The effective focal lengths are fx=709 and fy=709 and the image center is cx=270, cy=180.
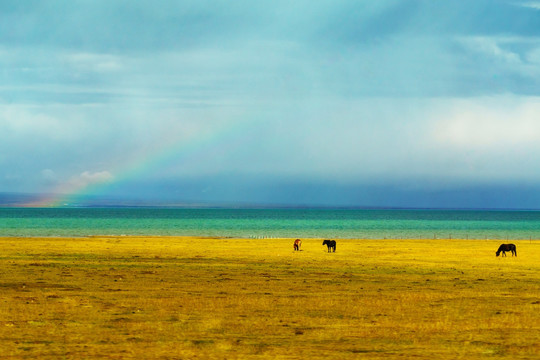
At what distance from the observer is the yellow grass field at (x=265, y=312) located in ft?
48.8

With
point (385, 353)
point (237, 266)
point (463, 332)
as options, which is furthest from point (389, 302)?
point (237, 266)

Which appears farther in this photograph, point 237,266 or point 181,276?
point 237,266

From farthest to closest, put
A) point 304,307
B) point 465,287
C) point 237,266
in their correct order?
point 237,266, point 465,287, point 304,307

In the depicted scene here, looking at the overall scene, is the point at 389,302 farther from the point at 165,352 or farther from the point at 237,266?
the point at 237,266

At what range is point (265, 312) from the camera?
66.4ft

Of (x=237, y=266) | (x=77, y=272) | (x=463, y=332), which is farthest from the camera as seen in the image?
(x=237, y=266)

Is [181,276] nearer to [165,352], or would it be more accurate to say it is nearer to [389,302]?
[389,302]

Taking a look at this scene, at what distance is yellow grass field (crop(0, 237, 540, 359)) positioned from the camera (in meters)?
14.9

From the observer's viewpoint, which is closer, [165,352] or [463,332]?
[165,352]

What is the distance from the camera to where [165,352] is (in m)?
14.4

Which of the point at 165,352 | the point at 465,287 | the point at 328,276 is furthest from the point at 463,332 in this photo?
the point at 328,276

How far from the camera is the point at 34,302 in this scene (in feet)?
72.0

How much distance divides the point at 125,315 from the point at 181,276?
39.6 ft

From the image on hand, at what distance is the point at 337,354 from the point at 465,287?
49.0 ft
